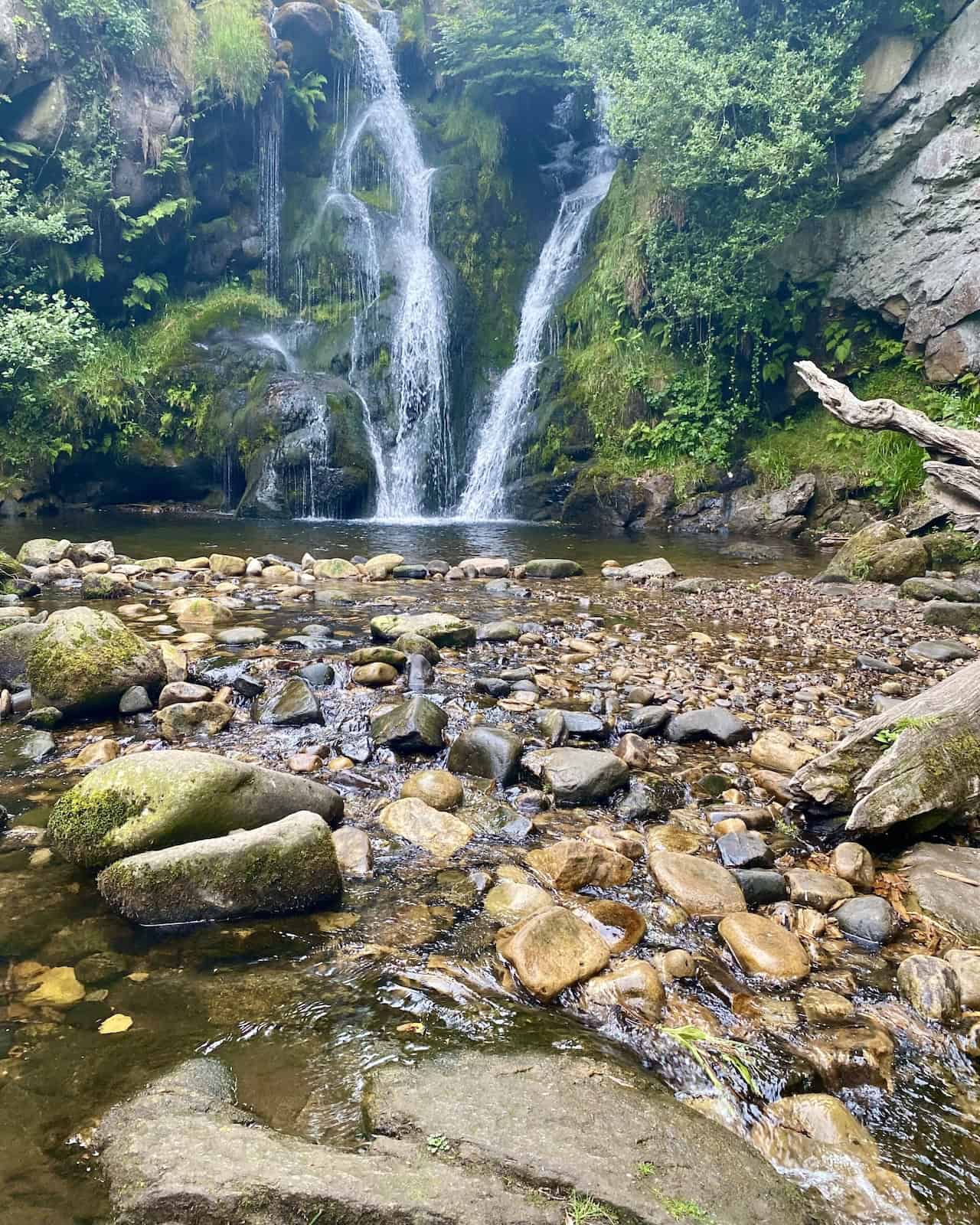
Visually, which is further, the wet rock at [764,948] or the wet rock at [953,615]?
the wet rock at [953,615]

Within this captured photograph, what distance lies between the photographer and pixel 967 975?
7.25 feet

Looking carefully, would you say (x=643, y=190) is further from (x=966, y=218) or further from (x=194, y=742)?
(x=194, y=742)

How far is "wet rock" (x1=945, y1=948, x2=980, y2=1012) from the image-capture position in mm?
2148

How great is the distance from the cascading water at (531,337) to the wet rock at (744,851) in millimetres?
14116

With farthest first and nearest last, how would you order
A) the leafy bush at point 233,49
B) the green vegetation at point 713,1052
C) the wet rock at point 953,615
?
the leafy bush at point 233,49
the wet rock at point 953,615
the green vegetation at point 713,1052

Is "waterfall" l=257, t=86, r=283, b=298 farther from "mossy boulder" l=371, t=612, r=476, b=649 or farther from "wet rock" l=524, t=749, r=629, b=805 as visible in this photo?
"wet rock" l=524, t=749, r=629, b=805

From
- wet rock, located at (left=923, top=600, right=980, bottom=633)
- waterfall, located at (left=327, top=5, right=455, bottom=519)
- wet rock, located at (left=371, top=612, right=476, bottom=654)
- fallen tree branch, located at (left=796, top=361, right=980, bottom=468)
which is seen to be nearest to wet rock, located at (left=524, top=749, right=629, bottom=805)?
wet rock, located at (left=371, top=612, right=476, bottom=654)

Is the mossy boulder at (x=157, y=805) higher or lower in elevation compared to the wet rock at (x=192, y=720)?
higher

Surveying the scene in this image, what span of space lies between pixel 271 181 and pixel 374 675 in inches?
833

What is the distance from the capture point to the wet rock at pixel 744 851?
2926mm

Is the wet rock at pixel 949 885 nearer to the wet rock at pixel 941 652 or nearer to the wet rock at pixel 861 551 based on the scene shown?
the wet rock at pixel 941 652

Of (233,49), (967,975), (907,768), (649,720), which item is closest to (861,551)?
(649,720)

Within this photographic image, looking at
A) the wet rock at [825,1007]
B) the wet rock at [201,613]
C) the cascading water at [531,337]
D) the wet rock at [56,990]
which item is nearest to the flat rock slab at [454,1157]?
the wet rock at [56,990]

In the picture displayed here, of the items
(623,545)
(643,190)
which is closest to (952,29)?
(643,190)
